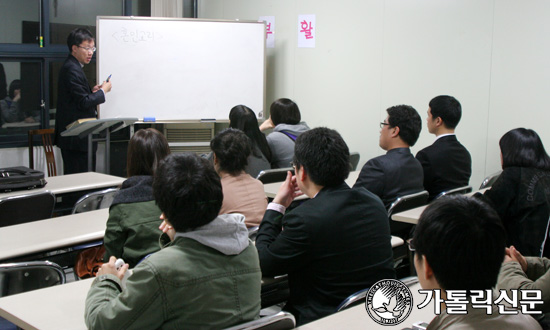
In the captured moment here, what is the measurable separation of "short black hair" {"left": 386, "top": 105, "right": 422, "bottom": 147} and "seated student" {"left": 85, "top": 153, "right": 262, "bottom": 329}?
6.59ft

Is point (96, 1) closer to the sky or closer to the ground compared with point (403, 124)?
closer to the sky

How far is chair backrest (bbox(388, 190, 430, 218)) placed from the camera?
3.20 m

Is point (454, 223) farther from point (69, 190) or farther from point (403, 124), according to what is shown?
point (69, 190)

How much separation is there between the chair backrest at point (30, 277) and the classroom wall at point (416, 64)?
3.83 m

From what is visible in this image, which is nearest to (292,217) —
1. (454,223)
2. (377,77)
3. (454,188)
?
(454,223)

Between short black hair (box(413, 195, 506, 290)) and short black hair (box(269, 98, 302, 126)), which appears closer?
short black hair (box(413, 195, 506, 290))

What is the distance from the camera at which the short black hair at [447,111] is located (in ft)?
13.4

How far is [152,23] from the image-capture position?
6.03 metres

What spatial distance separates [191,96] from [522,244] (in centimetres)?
416

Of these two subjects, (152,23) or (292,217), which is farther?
(152,23)

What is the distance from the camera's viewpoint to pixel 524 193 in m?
2.77

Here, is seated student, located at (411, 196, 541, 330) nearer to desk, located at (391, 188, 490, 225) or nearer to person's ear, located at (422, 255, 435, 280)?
person's ear, located at (422, 255, 435, 280)

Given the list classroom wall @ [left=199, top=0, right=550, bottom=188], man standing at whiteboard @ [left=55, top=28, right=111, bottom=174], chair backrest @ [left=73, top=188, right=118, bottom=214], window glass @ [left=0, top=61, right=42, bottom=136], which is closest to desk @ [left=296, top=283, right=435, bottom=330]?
chair backrest @ [left=73, top=188, right=118, bottom=214]

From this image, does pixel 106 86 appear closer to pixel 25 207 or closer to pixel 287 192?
pixel 25 207
